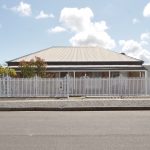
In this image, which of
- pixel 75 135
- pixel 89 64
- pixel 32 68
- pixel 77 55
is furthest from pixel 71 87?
pixel 75 135

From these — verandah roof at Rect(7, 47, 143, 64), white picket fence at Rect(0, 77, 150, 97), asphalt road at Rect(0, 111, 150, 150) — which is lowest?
asphalt road at Rect(0, 111, 150, 150)

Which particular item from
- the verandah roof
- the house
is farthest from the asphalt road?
the verandah roof

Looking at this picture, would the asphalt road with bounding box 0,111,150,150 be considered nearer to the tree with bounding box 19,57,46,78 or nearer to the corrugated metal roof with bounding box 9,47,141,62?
the tree with bounding box 19,57,46,78

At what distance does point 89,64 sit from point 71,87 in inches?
421

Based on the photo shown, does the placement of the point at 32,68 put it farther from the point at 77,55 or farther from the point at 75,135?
the point at 75,135

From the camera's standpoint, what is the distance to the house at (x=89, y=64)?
3650cm

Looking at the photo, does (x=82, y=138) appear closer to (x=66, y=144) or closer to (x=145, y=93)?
(x=66, y=144)

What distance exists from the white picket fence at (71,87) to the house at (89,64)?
21.1 ft

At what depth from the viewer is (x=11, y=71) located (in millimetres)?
34094

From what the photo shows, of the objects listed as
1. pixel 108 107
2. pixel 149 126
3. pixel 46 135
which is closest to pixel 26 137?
pixel 46 135

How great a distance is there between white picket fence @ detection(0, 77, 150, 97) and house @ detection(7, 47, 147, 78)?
6.43 metres

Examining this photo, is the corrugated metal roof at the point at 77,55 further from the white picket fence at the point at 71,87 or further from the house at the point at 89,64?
the white picket fence at the point at 71,87

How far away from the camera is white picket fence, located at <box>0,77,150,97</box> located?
1083 inches

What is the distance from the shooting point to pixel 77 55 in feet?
137
